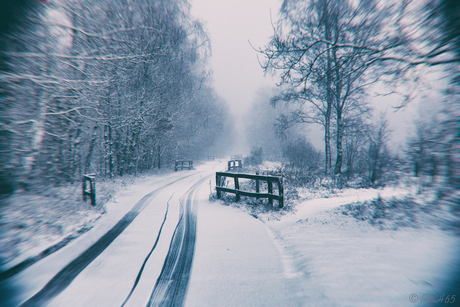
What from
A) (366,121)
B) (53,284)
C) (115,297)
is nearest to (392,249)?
(115,297)

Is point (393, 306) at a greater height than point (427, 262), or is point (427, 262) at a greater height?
point (427, 262)

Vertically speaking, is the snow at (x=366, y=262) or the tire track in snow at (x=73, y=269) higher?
the snow at (x=366, y=262)

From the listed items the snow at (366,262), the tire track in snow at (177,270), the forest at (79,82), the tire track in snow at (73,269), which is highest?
the forest at (79,82)

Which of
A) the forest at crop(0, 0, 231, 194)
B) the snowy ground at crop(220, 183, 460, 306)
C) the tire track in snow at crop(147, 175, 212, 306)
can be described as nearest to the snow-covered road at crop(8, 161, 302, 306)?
the tire track in snow at crop(147, 175, 212, 306)

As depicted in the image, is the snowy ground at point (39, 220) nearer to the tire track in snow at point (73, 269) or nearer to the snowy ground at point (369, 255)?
the tire track in snow at point (73, 269)

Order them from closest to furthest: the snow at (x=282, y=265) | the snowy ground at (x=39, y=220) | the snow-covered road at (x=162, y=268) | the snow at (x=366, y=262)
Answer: the snow at (x=366, y=262) < the snow at (x=282, y=265) < the snow-covered road at (x=162, y=268) < the snowy ground at (x=39, y=220)

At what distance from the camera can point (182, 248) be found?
11.5ft

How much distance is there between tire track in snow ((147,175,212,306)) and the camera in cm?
226

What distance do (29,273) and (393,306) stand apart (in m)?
5.11

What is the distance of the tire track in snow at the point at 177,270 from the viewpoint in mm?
2262

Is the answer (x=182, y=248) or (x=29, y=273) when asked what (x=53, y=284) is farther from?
(x=182, y=248)

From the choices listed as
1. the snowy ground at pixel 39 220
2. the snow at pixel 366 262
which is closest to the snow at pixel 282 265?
the snow at pixel 366 262

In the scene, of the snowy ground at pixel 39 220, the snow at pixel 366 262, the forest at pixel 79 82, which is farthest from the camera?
the forest at pixel 79 82

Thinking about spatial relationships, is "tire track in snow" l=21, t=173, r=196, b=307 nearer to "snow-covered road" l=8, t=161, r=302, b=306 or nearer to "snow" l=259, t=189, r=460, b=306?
"snow-covered road" l=8, t=161, r=302, b=306
